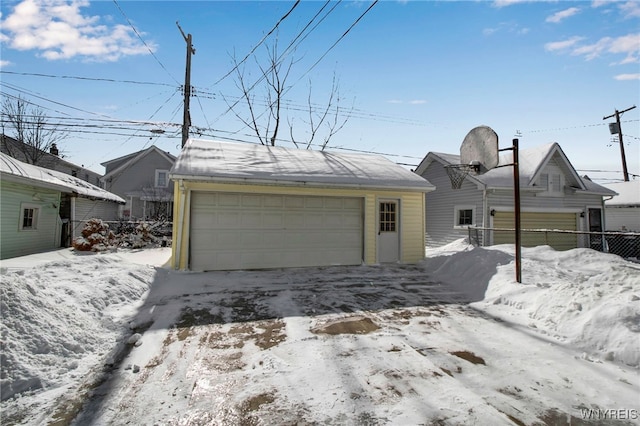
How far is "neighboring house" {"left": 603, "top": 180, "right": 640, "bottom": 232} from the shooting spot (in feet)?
66.0

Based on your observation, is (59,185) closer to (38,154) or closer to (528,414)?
(528,414)

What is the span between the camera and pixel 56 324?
3.57 metres

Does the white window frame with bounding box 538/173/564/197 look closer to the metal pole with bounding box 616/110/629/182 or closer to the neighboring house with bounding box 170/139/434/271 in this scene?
the neighboring house with bounding box 170/139/434/271

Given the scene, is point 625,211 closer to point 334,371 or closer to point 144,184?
point 334,371

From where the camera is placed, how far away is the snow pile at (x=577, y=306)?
142 inches

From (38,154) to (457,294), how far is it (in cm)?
3048

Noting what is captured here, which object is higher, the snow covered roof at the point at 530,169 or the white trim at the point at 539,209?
the snow covered roof at the point at 530,169

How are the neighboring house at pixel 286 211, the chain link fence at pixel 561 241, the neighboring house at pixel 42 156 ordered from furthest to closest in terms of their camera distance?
the neighboring house at pixel 42 156 < the chain link fence at pixel 561 241 < the neighboring house at pixel 286 211

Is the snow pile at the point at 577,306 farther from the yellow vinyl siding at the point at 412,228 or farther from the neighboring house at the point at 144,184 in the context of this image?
the neighboring house at the point at 144,184

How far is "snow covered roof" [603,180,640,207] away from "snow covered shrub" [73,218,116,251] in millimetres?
28675

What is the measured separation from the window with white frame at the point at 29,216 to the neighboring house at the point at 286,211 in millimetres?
6116

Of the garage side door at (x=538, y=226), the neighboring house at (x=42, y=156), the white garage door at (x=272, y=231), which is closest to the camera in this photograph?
the white garage door at (x=272, y=231)

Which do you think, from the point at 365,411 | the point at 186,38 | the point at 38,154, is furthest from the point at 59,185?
the point at 38,154

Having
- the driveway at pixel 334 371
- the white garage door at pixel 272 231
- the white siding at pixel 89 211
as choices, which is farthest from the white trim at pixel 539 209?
the white siding at pixel 89 211
